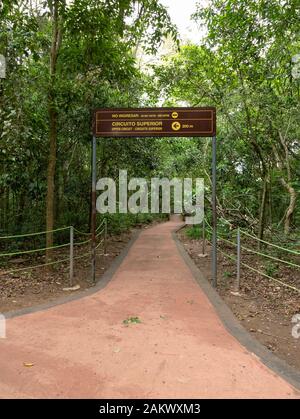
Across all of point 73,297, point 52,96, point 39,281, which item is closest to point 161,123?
point 52,96

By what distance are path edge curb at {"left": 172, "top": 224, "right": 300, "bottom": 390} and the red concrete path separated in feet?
0.28

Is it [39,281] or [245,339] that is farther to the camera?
[39,281]

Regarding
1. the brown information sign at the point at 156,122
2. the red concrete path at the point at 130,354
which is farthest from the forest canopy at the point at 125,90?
the red concrete path at the point at 130,354

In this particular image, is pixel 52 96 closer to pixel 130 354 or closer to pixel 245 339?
pixel 130 354

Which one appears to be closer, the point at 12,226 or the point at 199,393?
the point at 199,393

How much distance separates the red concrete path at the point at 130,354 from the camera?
2893 mm

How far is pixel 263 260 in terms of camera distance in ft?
27.0

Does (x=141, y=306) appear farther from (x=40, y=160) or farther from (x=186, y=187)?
(x=186, y=187)

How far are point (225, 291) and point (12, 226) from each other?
21.0 feet

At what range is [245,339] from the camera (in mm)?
4035

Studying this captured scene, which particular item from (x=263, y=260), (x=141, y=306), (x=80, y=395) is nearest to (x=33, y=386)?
(x=80, y=395)

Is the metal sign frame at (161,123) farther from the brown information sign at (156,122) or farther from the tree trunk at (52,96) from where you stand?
the tree trunk at (52,96)

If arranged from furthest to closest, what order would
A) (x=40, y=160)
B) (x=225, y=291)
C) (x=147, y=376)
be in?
(x=40, y=160)
(x=225, y=291)
(x=147, y=376)

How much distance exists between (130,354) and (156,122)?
409 cm
